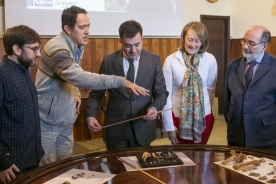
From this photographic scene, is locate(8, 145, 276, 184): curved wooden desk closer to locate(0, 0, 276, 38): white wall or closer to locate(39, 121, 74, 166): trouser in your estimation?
locate(39, 121, 74, 166): trouser

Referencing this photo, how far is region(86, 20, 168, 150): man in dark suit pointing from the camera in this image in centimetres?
222

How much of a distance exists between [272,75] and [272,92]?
0.37ft

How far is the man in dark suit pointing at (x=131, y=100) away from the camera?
7.30 feet

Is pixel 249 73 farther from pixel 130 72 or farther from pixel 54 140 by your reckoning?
pixel 54 140

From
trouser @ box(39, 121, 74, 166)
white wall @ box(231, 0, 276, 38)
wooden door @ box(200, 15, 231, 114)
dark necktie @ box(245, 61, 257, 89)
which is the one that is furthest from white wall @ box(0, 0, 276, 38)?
trouser @ box(39, 121, 74, 166)

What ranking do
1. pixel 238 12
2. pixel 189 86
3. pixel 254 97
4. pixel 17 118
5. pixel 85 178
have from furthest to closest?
1. pixel 238 12
2. pixel 189 86
3. pixel 254 97
4. pixel 17 118
5. pixel 85 178

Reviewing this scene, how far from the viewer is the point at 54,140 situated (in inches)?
83.4

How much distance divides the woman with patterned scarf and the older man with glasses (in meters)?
0.21

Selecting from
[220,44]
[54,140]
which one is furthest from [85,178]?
[220,44]

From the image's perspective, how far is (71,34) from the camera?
6.95ft

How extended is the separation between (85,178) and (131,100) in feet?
2.85

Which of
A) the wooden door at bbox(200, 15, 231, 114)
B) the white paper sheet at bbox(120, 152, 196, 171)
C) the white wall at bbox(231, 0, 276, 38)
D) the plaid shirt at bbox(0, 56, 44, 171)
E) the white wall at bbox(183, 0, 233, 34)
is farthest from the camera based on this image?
the wooden door at bbox(200, 15, 231, 114)

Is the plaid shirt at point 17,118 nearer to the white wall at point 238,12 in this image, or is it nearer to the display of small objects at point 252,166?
the display of small objects at point 252,166

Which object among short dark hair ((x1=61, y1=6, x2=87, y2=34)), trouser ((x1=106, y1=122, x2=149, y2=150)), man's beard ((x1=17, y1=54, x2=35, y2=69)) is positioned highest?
short dark hair ((x1=61, y1=6, x2=87, y2=34))
